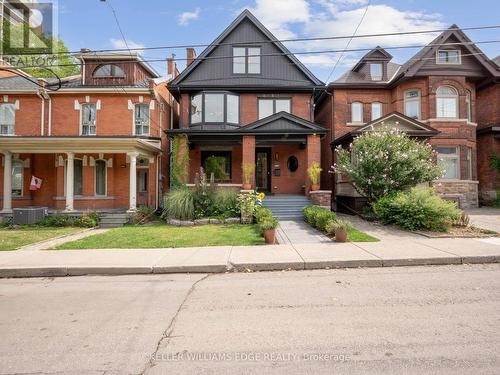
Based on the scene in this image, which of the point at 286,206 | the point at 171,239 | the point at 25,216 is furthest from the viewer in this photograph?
the point at 286,206

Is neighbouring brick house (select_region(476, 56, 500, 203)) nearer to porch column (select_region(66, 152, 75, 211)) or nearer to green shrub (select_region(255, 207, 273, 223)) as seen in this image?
green shrub (select_region(255, 207, 273, 223))

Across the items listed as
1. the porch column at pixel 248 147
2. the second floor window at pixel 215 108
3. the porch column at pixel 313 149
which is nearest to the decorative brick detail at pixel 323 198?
the porch column at pixel 313 149

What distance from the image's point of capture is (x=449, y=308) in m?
4.23

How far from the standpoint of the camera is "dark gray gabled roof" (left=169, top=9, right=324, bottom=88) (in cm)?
1794

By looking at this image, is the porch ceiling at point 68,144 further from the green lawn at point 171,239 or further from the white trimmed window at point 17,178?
the green lawn at point 171,239

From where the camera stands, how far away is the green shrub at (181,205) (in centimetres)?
1323

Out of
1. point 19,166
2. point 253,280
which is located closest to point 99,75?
point 19,166

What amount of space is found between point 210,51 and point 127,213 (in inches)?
424

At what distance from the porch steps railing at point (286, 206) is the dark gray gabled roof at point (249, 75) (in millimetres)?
7200

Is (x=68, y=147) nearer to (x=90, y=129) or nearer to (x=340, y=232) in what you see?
(x=90, y=129)

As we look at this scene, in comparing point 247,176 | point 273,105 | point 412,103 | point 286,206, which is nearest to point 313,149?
point 286,206

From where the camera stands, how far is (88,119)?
1775 cm

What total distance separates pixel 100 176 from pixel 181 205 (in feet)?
22.3

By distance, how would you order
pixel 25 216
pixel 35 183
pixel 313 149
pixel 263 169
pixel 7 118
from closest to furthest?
pixel 25 216 < pixel 313 149 < pixel 35 183 < pixel 7 118 < pixel 263 169
